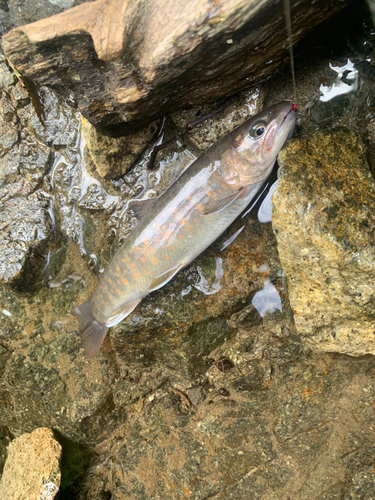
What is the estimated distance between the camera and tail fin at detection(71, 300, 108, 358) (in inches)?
130

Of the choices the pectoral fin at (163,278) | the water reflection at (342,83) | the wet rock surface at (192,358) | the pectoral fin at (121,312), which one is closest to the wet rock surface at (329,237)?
the wet rock surface at (192,358)

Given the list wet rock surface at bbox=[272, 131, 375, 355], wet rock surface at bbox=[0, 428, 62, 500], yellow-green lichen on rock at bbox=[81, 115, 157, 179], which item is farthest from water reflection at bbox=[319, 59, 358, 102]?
wet rock surface at bbox=[0, 428, 62, 500]

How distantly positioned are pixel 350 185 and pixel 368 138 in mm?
529

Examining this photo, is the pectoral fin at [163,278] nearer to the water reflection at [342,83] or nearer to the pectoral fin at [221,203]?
the pectoral fin at [221,203]

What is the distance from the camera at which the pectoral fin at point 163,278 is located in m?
3.04

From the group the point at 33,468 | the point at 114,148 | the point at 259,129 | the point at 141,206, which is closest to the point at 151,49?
the point at 259,129

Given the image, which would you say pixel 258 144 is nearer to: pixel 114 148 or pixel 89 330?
pixel 114 148

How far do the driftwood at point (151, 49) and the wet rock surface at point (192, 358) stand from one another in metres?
0.39

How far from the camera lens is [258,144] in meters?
2.71

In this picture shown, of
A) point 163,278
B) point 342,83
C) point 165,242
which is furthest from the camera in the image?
point 163,278

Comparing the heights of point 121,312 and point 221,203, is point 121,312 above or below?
below

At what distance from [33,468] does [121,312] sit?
166 centimetres

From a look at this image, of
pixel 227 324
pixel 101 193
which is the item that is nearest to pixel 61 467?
pixel 227 324

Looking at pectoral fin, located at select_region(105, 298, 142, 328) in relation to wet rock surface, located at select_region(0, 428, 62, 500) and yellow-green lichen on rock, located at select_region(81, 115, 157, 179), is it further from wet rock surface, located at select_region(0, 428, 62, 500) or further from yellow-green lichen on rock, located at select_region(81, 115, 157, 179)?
wet rock surface, located at select_region(0, 428, 62, 500)
